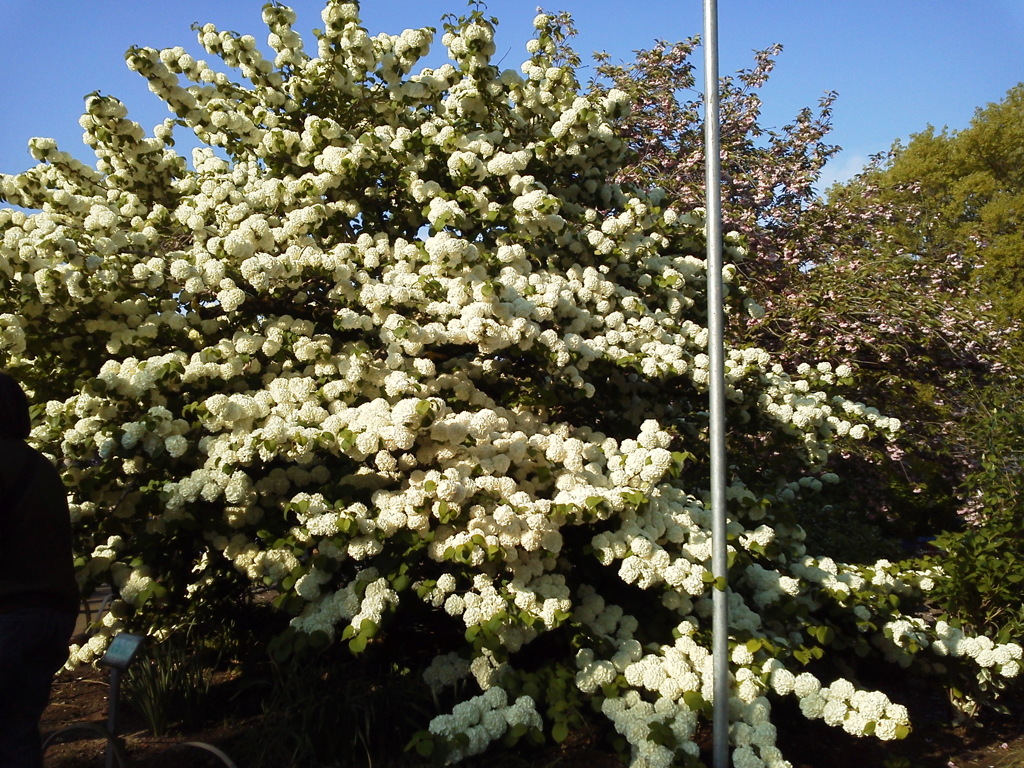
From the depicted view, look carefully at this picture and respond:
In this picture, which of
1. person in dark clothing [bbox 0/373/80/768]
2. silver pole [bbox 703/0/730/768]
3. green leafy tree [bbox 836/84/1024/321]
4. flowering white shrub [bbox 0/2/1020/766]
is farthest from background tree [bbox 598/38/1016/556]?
green leafy tree [bbox 836/84/1024/321]

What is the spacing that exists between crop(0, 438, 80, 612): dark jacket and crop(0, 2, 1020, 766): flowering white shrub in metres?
0.76

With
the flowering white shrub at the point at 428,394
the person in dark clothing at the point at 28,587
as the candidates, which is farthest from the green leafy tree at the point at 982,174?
the person in dark clothing at the point at 28,587

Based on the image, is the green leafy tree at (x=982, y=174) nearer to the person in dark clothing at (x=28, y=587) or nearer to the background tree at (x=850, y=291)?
the background tree at (x=850, y=291)

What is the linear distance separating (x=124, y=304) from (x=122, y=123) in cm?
142

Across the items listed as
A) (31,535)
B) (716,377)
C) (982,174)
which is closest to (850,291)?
(716,377)

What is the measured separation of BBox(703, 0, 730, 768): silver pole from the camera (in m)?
3.43

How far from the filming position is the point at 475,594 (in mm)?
3580

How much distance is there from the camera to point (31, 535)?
2732 mm

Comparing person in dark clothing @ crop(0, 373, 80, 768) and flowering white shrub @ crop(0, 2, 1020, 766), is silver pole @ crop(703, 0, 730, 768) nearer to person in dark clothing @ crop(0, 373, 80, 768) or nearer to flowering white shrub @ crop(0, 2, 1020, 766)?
flowering white shrub @ crop(0, 2, 1020, 766)

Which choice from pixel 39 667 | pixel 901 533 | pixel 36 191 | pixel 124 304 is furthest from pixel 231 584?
pixel 901 533

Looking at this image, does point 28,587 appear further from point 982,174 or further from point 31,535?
point 982,174

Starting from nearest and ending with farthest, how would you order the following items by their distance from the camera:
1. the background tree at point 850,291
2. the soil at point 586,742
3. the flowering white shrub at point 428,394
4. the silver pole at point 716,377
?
the silver pole at point 716,377 → the flowering white shrub at point 428,394 → the soil at point 586,742 → the background tree at point 850,291

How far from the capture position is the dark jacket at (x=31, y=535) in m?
2.70

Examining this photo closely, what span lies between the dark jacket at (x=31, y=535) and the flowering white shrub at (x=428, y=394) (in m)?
0.76
